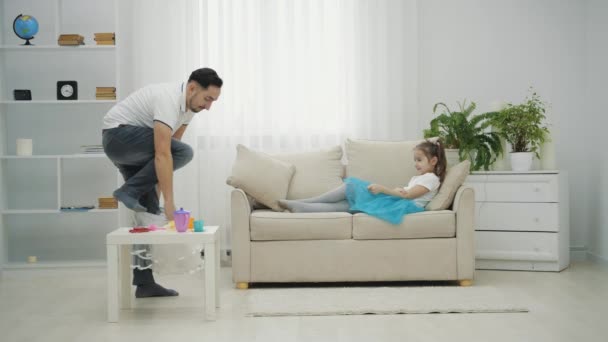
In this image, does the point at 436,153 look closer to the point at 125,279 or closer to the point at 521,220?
the point at 521,220

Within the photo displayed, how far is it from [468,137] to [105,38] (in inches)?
102

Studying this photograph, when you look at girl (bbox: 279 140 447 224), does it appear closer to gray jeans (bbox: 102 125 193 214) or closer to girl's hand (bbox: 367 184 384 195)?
girl's hand (bbox: 367 184 384 195)

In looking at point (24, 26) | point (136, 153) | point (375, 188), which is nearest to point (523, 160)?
point (375, 188)

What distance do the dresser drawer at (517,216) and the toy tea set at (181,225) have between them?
211 cm

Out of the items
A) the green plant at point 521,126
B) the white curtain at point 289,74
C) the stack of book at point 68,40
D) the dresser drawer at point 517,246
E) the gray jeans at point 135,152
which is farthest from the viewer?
the white curtain at point 289,74

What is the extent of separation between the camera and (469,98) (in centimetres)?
493

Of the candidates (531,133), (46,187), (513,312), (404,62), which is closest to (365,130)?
(404,62)

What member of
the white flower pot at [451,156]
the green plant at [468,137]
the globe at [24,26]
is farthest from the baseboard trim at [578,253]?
the globe at [24,26]

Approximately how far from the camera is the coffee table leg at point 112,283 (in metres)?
2.83

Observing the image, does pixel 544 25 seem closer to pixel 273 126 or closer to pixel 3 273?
pixel 273 126

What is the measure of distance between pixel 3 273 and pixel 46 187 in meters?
0.79

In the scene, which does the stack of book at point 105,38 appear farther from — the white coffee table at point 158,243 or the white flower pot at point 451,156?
the white flower pot at point 451,156

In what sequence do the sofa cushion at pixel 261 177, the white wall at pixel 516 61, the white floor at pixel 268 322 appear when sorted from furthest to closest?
the white wall at pixel 516 61
the sofa cushion at pixel 261 177
the white floor at pixel 268 322

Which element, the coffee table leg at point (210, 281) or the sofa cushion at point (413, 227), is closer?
the coffee table leg at point (210, 281)
